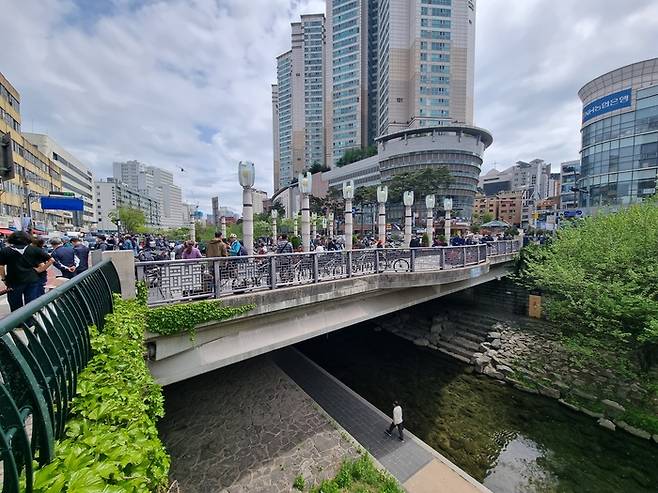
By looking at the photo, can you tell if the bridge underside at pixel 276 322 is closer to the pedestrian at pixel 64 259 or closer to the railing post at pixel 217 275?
the railing post at pixel 217 275

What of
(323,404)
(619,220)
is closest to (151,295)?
(323,404)

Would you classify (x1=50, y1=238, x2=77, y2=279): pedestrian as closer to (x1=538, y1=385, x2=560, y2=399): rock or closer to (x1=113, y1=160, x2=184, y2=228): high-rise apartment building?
(x1=538, y1=385, x2=560, y2=399): rock

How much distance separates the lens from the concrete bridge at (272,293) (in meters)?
6.86

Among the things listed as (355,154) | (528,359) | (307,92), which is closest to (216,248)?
(528,359)

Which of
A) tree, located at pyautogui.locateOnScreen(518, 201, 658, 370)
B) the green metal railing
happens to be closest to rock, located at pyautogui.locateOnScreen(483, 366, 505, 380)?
tree, located at pyautogui.locateOnScreen(518, 201, 658, 370)

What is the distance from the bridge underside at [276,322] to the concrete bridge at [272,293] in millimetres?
21

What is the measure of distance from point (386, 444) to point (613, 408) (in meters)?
9.72

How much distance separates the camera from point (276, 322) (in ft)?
27.4

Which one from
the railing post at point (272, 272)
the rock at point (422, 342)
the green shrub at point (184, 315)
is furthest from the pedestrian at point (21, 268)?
the rock at point (422, 342)

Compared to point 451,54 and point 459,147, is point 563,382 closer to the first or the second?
point 459,147

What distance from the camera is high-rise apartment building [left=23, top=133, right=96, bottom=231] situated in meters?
55.2

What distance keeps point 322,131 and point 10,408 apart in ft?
407

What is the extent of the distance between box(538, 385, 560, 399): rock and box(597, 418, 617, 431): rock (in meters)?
1.64

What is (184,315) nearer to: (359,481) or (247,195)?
(247,195)
